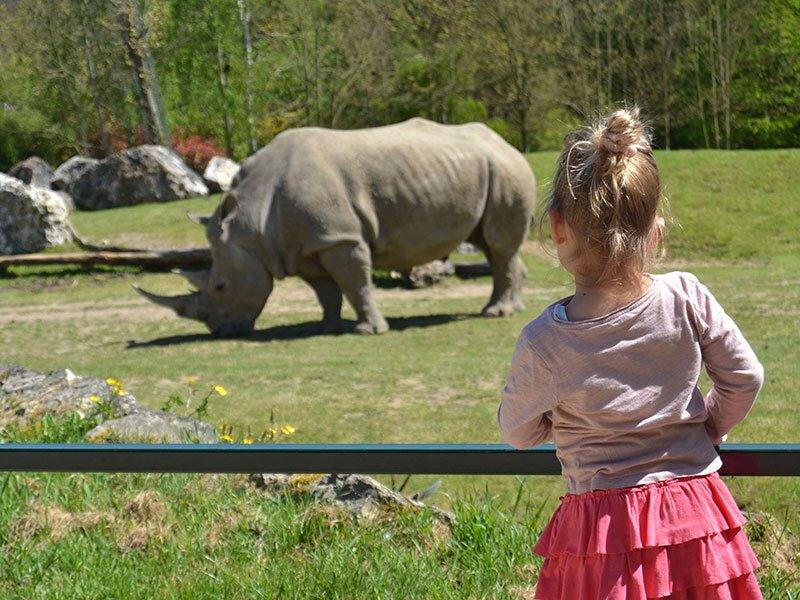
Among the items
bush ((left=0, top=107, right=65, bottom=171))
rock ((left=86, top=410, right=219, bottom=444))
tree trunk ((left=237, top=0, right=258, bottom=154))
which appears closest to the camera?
rock ((left=86, top=410, right=219, bottom=444))

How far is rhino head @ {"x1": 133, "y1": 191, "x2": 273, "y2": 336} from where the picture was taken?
12.6 metres

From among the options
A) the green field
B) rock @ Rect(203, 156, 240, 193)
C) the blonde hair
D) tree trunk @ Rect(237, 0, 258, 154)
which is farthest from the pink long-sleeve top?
tree trunk @ Rect(237, 0, 258, 154)

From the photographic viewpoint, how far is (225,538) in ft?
13.1

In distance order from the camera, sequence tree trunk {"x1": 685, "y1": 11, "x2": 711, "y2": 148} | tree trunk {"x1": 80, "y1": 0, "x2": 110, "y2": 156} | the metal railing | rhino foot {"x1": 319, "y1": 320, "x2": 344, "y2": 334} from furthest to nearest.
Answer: tree trunk {"x1": 80, "y1": 0, "x2": 110, "y2": 156}, tree trunk {"x1": 685, "y1": 11, "x2": 711, "y2": 148}, rhino foot {"x1": 319, "y1": 320, "x2": 344, "y2": 334}, the metal railing

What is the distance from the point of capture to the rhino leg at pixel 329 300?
43.0ft

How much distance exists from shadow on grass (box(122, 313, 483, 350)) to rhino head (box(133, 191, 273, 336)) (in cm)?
21

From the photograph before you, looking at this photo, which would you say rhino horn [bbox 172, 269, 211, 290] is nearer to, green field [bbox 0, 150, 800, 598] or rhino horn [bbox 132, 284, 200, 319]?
rhino horn [bbox 132, 284, 200, 319]

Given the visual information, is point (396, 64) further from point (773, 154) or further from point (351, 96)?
point (773, 154)

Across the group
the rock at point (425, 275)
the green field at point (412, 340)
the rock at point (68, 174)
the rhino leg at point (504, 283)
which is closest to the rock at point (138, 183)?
the rock at point (68, 174)

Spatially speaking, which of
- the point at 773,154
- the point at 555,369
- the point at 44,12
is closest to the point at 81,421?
the point at 555,369

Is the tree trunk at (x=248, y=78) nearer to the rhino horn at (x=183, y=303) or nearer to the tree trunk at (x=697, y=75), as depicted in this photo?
the tree trunk at (x=697, y=75)

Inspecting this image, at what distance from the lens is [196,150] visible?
30.9m

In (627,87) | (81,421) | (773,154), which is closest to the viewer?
(81,421)

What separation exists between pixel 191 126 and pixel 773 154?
57.5ft
